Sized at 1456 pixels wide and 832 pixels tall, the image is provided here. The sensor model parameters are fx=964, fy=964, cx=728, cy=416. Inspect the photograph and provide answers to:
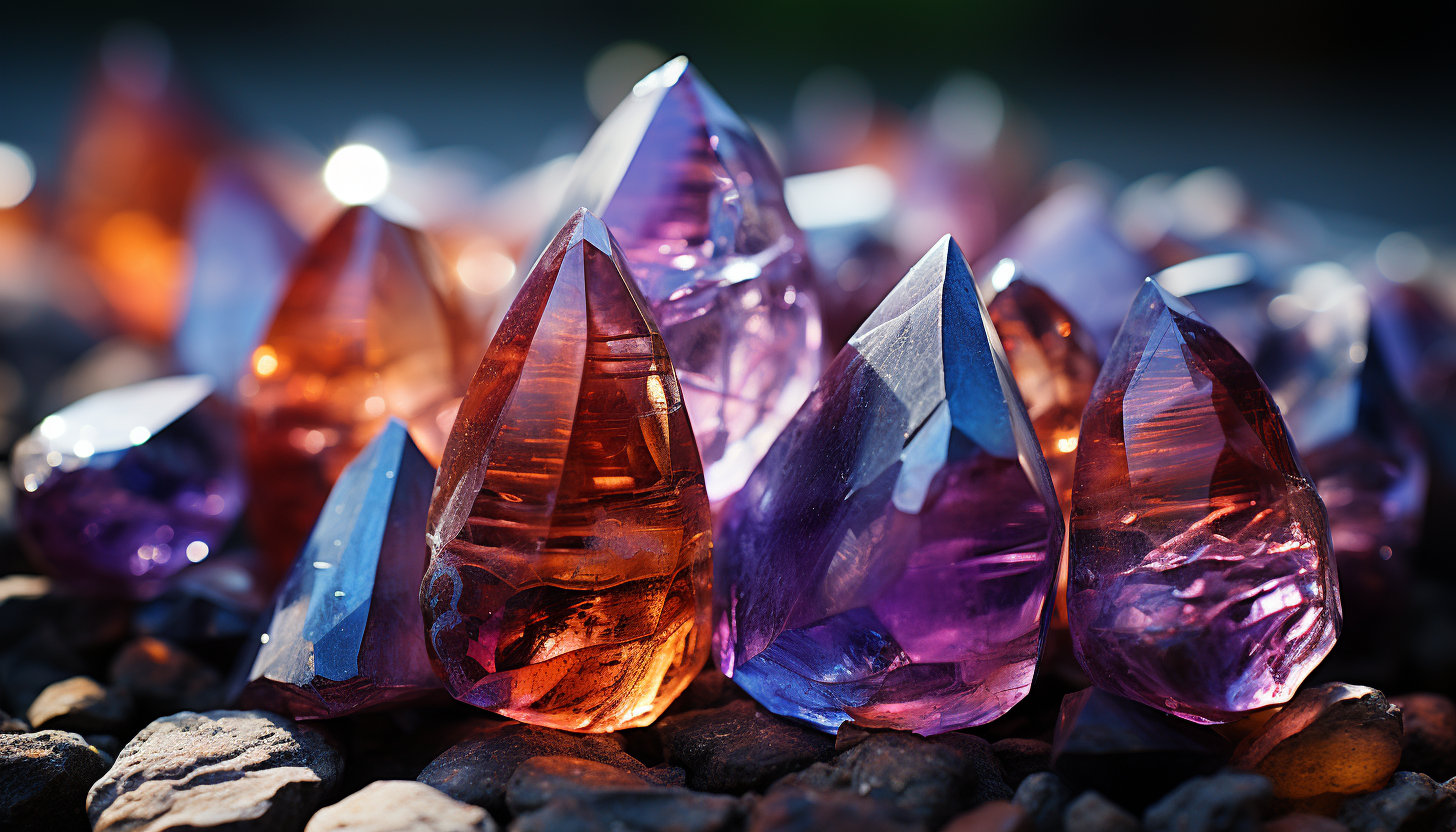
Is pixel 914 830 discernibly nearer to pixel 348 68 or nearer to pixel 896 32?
pixel 348 68

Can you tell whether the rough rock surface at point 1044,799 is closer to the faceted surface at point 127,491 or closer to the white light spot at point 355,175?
the faceted surface at point 127,491

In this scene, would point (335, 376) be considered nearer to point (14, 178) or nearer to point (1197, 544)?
point (1197, 544)

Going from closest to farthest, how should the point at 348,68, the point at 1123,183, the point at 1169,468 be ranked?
the point at 1169,468 → the point at 1123,183 → the point at 348,68

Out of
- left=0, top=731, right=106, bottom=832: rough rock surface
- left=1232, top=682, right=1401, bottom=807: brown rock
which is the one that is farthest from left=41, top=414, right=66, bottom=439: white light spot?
left=1232, top=682, right=1401, bottom=807: brown rock

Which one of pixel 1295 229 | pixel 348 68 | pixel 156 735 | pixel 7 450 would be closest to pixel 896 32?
pixel 348 68

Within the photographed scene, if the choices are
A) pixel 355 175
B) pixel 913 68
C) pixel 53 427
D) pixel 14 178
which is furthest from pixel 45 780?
pixel 913 68

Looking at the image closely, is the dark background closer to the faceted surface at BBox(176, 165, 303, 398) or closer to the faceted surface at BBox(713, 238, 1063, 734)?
the faceted surface at BBox(176, 165, 303, 398)
